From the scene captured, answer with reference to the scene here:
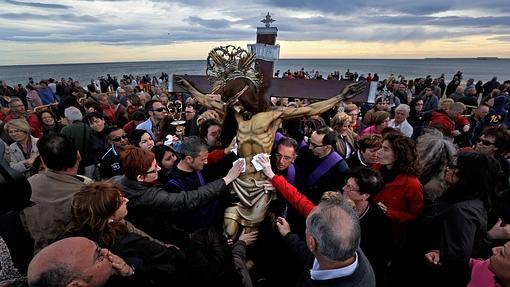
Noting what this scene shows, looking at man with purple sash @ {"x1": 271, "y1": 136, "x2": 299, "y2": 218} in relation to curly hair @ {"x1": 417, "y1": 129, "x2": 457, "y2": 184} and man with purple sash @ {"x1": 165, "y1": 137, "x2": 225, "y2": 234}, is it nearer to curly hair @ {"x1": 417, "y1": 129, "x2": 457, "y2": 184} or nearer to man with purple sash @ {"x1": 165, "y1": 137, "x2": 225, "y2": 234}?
man with purple sash @ {"x1": 165, "y1": 137, "x2": 225, "y2": 234}

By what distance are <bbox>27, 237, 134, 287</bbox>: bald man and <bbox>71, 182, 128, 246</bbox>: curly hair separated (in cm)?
42

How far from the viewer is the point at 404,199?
314 cm

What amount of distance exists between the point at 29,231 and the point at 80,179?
0.55m

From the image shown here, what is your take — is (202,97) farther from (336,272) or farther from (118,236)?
(336,272)

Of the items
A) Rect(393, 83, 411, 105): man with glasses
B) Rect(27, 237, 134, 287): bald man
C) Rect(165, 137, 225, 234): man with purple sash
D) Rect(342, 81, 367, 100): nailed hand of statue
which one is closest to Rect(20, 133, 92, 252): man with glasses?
Rect(165, 137, 225, 234): man with purple sash

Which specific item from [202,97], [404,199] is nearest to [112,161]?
[202,97]

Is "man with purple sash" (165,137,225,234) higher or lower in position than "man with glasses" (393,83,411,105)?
lower

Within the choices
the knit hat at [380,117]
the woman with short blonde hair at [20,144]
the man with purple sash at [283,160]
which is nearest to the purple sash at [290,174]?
the man with purple sash at [283,160]

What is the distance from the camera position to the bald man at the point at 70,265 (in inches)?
58.4

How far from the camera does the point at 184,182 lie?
3.15 metres

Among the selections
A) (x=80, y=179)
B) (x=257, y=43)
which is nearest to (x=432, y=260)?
(x=257, y=43)

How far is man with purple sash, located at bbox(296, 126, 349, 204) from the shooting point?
360cm

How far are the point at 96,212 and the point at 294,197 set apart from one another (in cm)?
165

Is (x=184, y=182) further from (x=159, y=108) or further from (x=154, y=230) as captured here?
(x=159, y=108)
